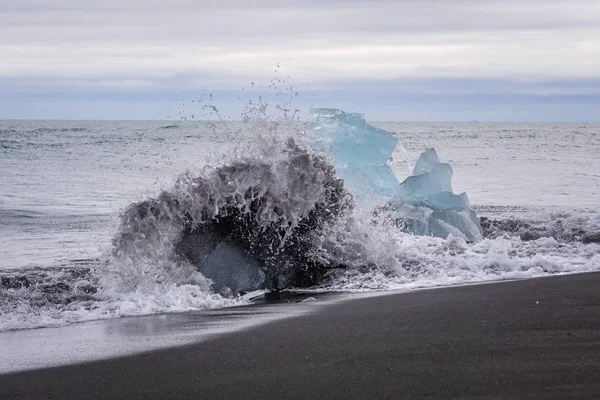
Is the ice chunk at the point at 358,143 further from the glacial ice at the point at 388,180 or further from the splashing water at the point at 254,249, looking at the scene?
the splashing water at the point at 254,249

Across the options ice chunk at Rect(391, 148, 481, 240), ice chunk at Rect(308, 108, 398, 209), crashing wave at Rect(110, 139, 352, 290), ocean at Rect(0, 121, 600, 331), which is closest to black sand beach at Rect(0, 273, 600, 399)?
ocean at Rect(0, 121, 600, 331)

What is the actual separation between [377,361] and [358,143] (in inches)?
400

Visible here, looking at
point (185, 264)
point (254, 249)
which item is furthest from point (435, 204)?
point (185, 264)

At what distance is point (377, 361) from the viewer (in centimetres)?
403

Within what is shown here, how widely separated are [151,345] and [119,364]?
0.51 metres

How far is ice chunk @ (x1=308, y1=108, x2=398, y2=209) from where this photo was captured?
13656 millimetres

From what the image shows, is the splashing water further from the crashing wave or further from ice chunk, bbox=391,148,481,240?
ice chunk, bbox=391,148,481,240

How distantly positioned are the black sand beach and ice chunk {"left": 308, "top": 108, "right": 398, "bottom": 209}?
26.3 feet

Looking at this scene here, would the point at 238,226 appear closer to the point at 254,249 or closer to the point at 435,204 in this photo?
the point at 254,249

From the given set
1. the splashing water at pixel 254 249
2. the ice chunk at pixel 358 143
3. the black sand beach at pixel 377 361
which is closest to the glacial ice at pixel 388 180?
the ice chunk at pixel 358 143

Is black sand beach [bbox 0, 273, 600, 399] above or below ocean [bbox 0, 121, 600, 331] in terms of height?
above

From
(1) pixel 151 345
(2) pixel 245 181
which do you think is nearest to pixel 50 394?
(1) pixel 151 345

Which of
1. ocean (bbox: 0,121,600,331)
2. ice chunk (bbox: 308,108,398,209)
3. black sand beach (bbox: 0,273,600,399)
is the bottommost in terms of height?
ocean (bbox: 0,121,600,331)

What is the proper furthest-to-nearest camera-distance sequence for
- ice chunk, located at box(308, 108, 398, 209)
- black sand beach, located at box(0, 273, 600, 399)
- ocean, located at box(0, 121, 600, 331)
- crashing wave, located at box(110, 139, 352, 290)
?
ice chunk, located at box(308, 108, 398, 209) → crashing wave, located at box(110, 139, 352, 290) → ocean, located at box(0, 121, 600, 331) → black sand beach, located at box(0, 273, 600, 399)
